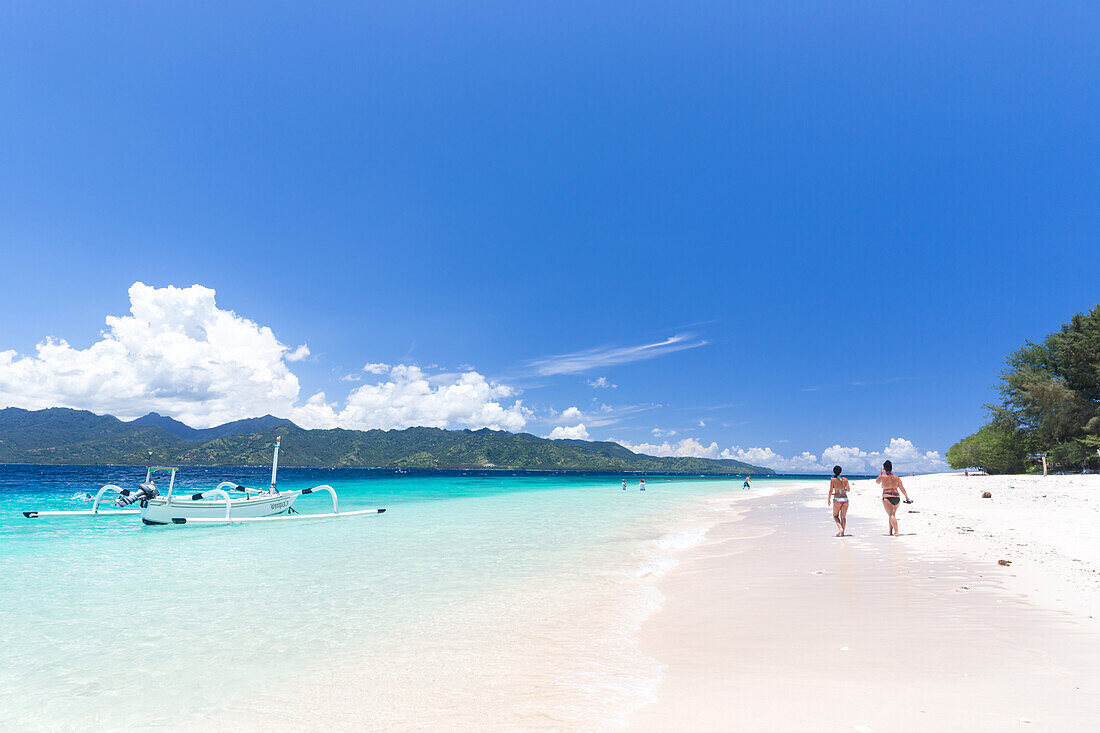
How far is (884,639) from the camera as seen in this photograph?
633 centimetres

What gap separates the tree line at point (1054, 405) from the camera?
44.2m

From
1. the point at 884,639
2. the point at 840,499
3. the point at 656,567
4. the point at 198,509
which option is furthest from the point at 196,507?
the point at 884,639

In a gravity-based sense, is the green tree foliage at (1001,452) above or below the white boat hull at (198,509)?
above

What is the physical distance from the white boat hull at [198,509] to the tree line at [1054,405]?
5848 centimetres

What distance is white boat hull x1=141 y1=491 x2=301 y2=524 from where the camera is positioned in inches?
970

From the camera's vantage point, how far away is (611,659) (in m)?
6.31

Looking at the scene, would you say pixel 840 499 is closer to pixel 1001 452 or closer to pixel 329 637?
pixel 329 637

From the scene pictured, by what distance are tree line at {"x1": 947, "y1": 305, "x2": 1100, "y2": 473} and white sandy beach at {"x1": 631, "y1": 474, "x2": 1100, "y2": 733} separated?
4369cm

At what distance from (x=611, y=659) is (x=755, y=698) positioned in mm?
1981

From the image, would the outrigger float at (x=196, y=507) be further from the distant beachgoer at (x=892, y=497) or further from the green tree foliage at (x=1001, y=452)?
the green tree foliage at (x=1001, y=452)

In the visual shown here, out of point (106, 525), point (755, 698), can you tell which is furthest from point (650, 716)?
point (106, 525)

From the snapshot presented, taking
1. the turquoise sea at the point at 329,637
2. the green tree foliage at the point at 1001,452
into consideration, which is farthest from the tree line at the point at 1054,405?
the turquoise sea at the point at 329,637

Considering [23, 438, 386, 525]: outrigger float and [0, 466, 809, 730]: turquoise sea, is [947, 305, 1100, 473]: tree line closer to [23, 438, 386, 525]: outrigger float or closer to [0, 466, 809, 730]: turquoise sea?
[0, 466, 809, 730]: turquoise sea

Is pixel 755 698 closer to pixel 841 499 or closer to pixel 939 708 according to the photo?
pixel 939 708
